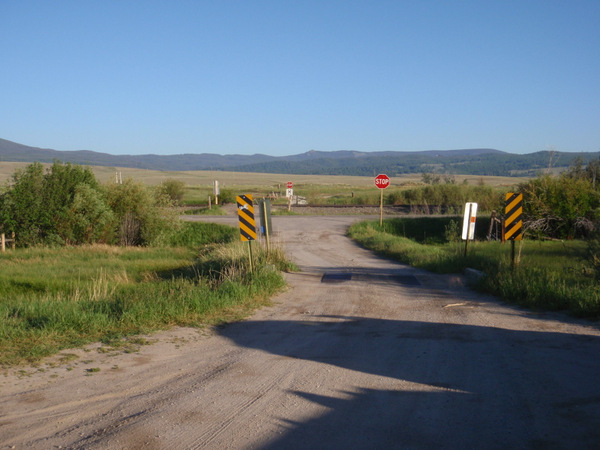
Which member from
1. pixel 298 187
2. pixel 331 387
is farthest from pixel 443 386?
pixel 298 187

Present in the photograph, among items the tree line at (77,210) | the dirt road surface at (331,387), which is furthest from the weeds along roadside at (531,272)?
the tree line at (77,210)

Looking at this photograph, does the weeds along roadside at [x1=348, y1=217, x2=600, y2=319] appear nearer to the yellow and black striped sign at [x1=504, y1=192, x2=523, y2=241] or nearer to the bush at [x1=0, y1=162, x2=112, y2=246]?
the yellow and black striped sign at [x1=504, y1=192, x2=523, y2=241]

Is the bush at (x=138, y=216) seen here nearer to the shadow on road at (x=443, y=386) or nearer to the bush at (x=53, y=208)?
the bush at (x=53, y=208)

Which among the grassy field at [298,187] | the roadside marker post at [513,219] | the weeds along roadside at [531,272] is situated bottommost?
the grassy field at [298,187]

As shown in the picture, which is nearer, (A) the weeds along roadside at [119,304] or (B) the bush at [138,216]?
(A) the weeds along roadside at [119,304]

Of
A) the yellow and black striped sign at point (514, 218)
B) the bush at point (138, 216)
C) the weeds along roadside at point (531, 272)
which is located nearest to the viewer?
the weeds along roadside at point (531, 272)

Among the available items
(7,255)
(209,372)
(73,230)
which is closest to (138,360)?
(209,372)

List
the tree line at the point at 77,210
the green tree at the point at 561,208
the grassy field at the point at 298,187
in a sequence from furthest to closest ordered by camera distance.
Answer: the grassy field at the point at 298,187, the tree line at the point at 77,210, the green tree at the point at 561,208

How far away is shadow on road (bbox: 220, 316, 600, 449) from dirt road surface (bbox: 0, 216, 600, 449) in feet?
0.06

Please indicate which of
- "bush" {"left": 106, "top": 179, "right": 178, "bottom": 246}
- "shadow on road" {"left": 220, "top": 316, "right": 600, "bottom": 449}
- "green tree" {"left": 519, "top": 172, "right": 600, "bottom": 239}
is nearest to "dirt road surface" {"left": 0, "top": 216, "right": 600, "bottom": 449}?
"shadow on road" {"left": 220, "top": 316, "right": 600, "bottom": 449}

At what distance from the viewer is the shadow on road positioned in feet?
16.0

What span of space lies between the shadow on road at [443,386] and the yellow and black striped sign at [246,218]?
3.70 metres

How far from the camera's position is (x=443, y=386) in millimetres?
6145

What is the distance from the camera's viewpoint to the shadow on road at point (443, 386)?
4.88 meters
